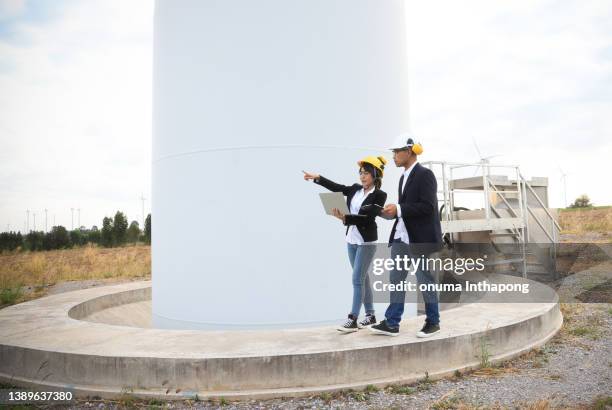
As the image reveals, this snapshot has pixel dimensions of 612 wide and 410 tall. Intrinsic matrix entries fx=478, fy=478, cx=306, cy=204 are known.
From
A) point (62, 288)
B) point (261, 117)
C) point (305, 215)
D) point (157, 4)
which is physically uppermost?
point (157, 4)

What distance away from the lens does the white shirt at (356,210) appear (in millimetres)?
4500

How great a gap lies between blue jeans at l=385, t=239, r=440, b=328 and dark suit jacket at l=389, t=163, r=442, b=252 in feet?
0.49

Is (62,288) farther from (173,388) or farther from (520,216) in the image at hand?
(520,216)

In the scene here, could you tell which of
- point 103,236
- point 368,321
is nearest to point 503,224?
point 368,321

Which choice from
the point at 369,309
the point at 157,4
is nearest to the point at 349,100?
the point at 369,309

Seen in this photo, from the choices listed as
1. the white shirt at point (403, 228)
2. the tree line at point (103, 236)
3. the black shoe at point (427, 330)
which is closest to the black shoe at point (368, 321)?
the black shoe at point (427, 330)

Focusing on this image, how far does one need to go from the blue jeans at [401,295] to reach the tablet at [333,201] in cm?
65

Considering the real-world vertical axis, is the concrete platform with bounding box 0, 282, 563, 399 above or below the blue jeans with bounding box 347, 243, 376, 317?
below

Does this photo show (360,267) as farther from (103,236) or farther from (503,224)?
Answer: (103,236)

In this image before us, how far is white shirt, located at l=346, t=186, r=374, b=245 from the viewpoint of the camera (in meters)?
4.50

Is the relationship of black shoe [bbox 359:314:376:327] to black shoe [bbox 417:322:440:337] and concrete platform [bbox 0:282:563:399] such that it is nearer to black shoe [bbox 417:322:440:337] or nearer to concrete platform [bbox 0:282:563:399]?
concrete platform [bbox 0:282:563:399]

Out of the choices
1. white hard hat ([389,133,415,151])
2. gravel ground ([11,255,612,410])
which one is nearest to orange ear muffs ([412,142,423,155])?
white hard hat ([389,133,415,151])

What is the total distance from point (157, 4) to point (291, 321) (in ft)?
14.5

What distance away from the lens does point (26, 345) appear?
15.2 feet
